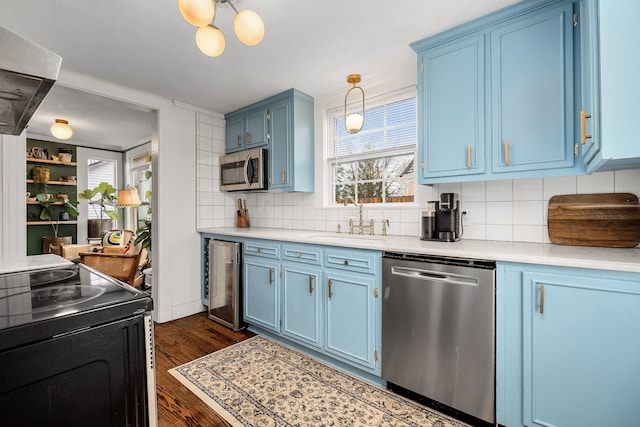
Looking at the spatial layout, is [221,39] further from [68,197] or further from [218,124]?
[68,197]

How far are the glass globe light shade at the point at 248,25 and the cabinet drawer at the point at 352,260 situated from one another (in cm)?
138

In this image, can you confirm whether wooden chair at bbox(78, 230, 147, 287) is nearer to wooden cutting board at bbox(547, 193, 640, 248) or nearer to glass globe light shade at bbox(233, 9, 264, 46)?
glass globe light shade at bbox(233, 9, 264, 46)

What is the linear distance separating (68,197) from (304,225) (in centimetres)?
449

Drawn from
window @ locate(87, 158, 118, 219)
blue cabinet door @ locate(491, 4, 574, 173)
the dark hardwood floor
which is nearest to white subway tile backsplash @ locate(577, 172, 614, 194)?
blue cabinet door @ locate(491, 4, 574, 173)

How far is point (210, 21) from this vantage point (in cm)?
135

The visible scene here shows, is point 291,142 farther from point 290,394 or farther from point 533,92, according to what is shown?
point 290,394

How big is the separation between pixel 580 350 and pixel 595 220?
80 cm

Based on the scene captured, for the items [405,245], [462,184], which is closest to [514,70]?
[462,184]

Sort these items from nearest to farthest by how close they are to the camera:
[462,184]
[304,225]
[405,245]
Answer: [405,245] → [462,184] → [304,225]

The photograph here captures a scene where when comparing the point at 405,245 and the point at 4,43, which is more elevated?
the point at 4,43

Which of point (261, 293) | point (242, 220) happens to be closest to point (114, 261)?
point (242, 220)

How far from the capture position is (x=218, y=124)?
12.1 ft

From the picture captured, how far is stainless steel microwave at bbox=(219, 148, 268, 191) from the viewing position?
3230 millimetres

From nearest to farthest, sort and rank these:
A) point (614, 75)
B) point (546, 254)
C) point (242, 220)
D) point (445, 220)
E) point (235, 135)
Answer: point (614, 75), point (546, 254), point (445, 220), point (235, 135), point (242, 220)
